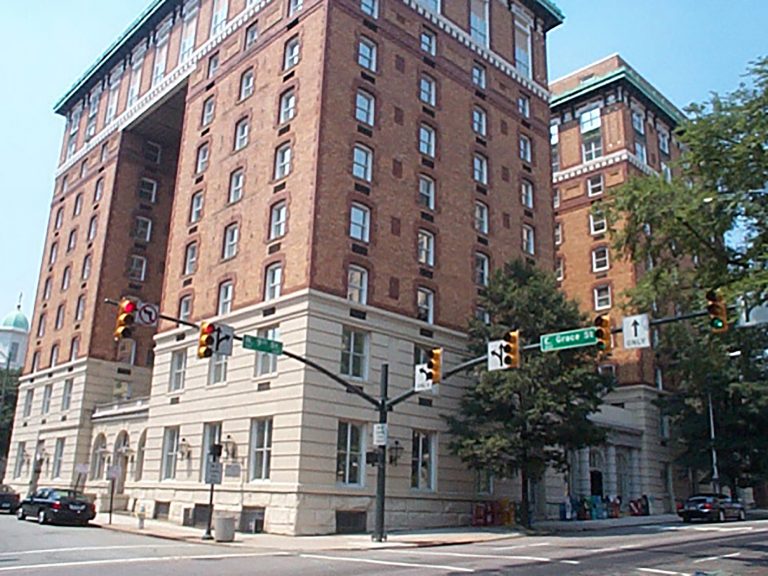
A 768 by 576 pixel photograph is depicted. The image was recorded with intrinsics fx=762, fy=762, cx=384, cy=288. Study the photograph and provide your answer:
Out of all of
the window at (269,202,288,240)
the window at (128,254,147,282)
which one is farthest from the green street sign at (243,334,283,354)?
the window at (128,254,147,282)

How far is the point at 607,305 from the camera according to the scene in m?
57.4

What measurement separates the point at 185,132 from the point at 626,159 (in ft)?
109

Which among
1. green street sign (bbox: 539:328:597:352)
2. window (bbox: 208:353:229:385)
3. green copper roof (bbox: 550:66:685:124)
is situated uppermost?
green copper roof (bbox: 550:66:685:124)

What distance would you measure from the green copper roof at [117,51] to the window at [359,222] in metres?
25.7

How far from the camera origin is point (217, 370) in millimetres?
36281

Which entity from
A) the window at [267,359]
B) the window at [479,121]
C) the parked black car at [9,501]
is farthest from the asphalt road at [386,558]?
the window at [479,121]

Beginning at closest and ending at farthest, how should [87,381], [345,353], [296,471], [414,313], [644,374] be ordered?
[296,471] < [345,353] < [414,313] < [87,381] < [644,374]

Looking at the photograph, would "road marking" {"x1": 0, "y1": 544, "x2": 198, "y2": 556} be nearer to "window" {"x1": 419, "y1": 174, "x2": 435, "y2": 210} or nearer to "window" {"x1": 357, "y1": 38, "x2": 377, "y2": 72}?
Answer: "window" {"x1": 419, "y1": 174, "x2": 435, "y2": 210}

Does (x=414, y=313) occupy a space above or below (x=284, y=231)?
below

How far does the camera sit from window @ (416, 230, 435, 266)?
123ft

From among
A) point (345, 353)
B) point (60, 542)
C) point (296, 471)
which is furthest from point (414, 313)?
point (60, 542)

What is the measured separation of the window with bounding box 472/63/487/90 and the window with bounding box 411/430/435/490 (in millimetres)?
21381

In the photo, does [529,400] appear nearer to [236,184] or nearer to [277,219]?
[277,219]

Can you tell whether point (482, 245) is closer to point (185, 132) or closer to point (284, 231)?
point (284, 231)
